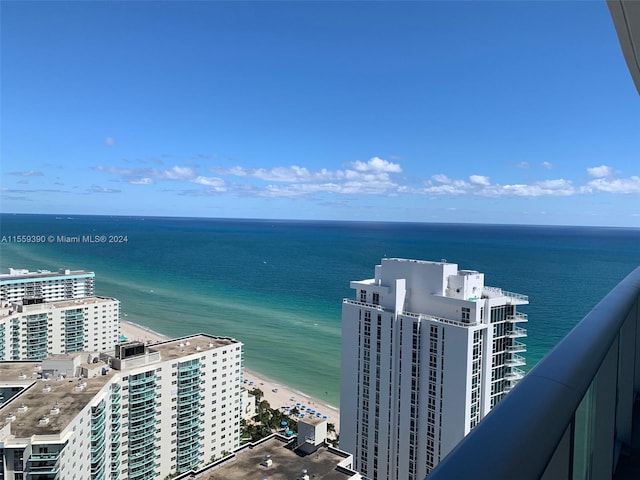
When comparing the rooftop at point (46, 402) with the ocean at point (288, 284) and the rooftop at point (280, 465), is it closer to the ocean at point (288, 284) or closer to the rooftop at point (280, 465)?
the rooftop at point (280, 465)

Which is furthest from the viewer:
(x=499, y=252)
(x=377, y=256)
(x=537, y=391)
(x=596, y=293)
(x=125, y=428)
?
(x=499, y=252)

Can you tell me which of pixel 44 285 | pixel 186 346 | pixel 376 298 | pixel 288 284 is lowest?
pixel 288 284

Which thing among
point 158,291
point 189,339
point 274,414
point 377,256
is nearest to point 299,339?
point 274,414

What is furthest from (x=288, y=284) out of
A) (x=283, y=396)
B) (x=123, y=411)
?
(x=123, y=411)

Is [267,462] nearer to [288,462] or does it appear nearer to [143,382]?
[288,462]

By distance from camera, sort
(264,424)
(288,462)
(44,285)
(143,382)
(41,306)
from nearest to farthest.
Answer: (288,462) < (143,382) < (264,424) < (41,306) < (44,285)

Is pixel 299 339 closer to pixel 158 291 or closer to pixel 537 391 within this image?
pixel 158 291

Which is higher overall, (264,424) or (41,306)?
(41,306)
